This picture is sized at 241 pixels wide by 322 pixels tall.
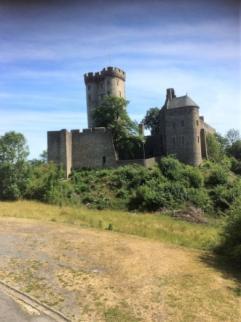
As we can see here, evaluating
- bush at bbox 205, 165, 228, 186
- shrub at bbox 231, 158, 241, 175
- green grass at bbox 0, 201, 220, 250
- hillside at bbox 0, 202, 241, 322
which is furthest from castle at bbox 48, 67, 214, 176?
hillside at bbox 0, 202, 241, 322

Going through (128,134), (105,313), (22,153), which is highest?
(128,134)

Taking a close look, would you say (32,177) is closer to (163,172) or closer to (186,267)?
(163,172)

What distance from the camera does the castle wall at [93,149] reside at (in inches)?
1667

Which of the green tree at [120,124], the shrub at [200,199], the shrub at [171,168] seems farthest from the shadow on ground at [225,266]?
the green tree at [120,124]

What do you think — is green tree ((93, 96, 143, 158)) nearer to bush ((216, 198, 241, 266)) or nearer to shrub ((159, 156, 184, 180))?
shrub ((159, 156, 184, 180))

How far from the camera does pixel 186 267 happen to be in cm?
1434

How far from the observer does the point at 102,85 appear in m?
52.9

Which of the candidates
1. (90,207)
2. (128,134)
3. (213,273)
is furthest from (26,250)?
(128,134)

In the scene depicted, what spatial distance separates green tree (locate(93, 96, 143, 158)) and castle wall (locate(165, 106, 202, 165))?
11.1ft

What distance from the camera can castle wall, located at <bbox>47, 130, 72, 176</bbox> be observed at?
4178 cm

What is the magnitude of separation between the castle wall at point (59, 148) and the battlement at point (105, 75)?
12.9m

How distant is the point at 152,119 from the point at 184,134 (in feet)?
31.5

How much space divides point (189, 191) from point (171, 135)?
9.14 metres

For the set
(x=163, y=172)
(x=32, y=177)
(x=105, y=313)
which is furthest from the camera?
(x=163, y=172)
